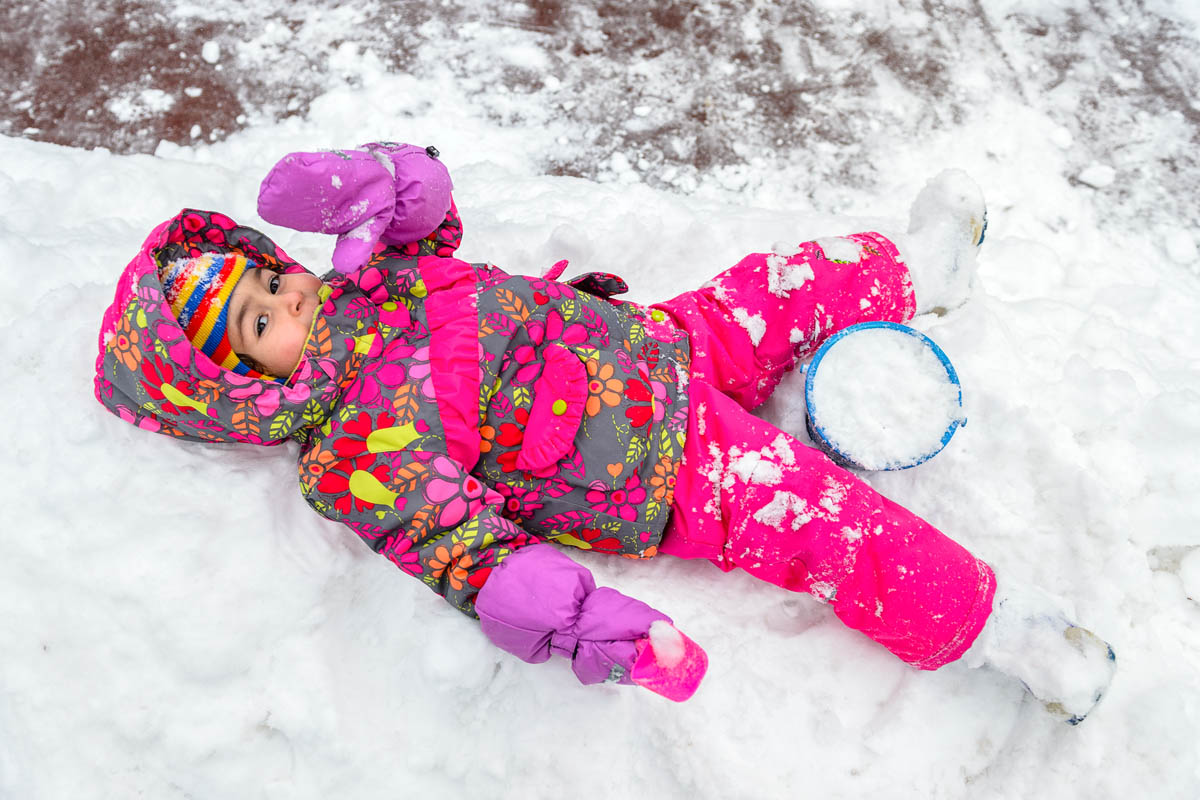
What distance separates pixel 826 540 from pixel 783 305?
0.53 metres

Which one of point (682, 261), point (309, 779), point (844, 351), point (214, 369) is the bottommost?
point (309, 779)

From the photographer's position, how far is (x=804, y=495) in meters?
1.45

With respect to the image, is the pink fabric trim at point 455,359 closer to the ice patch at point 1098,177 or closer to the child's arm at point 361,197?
the child's arm at point 361,197

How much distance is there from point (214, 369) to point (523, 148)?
1.46 meters

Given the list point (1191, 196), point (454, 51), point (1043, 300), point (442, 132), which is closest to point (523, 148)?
point (442, 132)

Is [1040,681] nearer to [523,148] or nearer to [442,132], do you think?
[523,148]

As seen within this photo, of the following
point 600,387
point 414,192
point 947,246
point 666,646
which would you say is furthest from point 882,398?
point 414,192

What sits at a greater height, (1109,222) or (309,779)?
(1109,222)

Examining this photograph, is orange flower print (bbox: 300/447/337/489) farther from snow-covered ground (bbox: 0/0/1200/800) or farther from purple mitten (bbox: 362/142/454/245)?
purple mitten (bbox: 362/142/454/245)

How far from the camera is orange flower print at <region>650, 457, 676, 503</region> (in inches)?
58.7

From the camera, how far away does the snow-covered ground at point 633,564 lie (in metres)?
1.37

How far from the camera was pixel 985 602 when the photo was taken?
55.5 inches

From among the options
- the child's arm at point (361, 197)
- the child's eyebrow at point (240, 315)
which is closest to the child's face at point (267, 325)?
the child's eyebrow at point (240, 315)

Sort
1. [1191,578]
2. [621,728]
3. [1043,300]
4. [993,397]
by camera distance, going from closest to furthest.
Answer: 1. [621,728]
2. [1191,578]
3. [993,397]
4. [1043,300]
